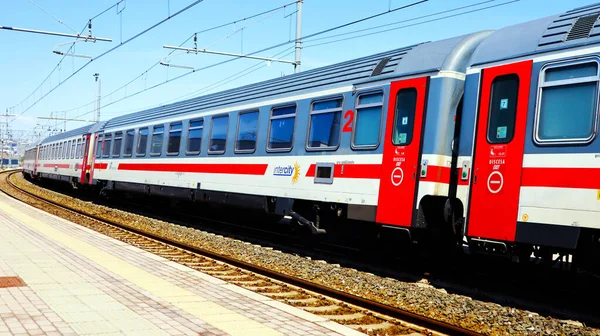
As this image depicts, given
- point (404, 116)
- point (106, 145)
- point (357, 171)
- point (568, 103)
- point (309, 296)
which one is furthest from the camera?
point (106, 145)

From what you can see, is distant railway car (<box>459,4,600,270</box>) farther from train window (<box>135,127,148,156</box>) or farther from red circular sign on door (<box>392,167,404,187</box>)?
train window (<box>135,127,148,156</box>)

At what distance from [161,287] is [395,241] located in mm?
4239

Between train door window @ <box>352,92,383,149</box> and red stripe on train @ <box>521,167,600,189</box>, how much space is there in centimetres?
304

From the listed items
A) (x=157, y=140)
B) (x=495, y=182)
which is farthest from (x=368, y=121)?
(x=157, y=140)

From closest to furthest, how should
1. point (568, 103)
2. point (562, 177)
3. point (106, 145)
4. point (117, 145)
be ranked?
point (562, 177) < point (568, 103) < point (117, 145) < point (106, 145)

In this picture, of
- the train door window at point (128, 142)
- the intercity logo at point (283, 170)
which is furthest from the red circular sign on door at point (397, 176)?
the train door window at point (128, 142)

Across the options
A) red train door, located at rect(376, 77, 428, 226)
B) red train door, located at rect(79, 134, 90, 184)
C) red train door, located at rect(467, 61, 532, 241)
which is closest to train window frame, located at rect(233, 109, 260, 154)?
red train door, located at rect(376, 77, 428, 226)

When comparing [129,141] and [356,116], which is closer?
[356,116]

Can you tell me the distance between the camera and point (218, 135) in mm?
16594

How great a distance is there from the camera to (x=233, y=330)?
6078 mm

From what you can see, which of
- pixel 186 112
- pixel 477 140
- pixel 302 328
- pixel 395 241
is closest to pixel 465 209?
pixel 477 140

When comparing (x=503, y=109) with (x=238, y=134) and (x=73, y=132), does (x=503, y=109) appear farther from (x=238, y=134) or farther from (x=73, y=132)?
(x=73, y=132)

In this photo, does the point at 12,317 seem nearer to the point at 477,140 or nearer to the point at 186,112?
the point at 477,140

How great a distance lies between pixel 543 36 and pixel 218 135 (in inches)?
388
